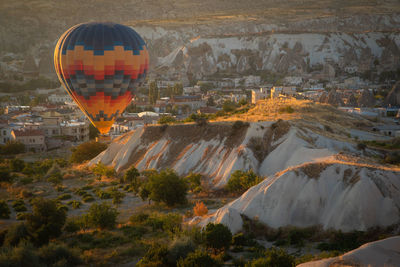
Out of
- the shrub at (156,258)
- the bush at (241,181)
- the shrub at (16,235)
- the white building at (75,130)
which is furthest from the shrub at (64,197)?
the white building at (75,130)

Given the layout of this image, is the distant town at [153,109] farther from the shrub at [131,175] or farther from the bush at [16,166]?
the shrub at [131,175]

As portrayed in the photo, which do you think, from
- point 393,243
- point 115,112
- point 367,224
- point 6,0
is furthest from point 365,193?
point 6,0

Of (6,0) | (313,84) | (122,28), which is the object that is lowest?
(313,84)

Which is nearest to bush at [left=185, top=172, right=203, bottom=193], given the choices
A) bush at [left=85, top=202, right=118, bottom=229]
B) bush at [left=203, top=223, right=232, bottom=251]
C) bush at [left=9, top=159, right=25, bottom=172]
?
bush at [left=85, top=202, right=118, bottom=229]

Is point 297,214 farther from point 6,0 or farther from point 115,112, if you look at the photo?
point 6,0

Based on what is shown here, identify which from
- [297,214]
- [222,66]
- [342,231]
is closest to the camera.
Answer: [342,231]

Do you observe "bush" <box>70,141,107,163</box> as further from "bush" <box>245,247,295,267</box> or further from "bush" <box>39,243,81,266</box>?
"bush" <box>245,247,295,267</box>

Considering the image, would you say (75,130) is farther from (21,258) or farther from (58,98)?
(21,258)
